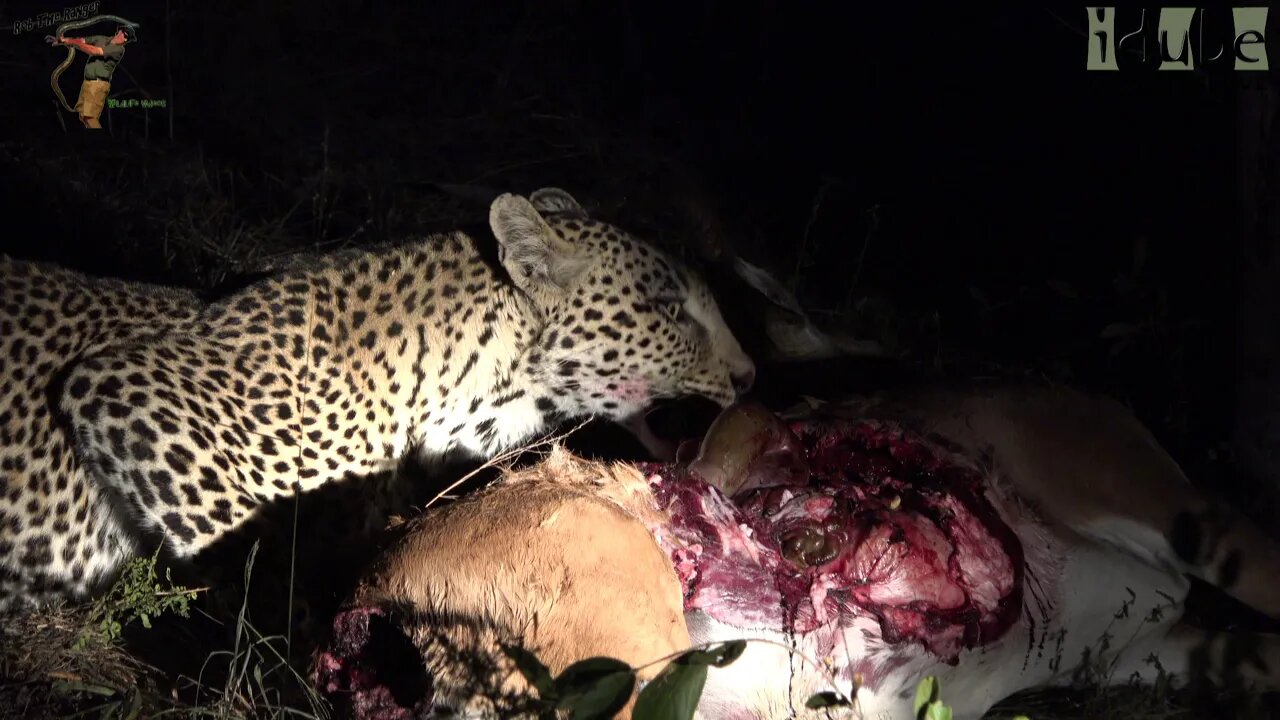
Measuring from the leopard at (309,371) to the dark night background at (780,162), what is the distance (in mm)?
740

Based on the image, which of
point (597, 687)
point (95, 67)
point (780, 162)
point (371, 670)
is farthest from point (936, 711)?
point (95, 67)

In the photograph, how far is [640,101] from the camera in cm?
764

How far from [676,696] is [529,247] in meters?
2.31

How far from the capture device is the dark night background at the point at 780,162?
5.06 metres

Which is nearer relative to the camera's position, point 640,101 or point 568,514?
point 568,514

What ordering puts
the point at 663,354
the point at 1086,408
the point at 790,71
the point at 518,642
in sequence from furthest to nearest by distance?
the point at 790,71
the point at 663,354
the point at 1086,408
the point at 518,642

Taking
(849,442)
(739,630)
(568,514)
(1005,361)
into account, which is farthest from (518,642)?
(1005,361)

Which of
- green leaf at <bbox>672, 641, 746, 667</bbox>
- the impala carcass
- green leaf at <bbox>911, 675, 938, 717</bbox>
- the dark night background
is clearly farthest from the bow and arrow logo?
green leaf at <bbox>911, 675, 938, 717</bbox>

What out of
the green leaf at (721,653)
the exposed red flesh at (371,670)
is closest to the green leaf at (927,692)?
the green leaf at (721,653)

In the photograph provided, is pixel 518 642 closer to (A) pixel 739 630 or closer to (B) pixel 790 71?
(A) pixel 739 630

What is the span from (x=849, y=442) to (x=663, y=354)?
112 cm

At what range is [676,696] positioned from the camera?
2.22 meters

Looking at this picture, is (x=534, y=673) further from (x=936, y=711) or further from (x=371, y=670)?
(x=936, y=711)

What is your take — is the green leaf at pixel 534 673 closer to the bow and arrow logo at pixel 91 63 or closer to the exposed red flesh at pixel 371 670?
the exposed red flesh at pixel 371 670
